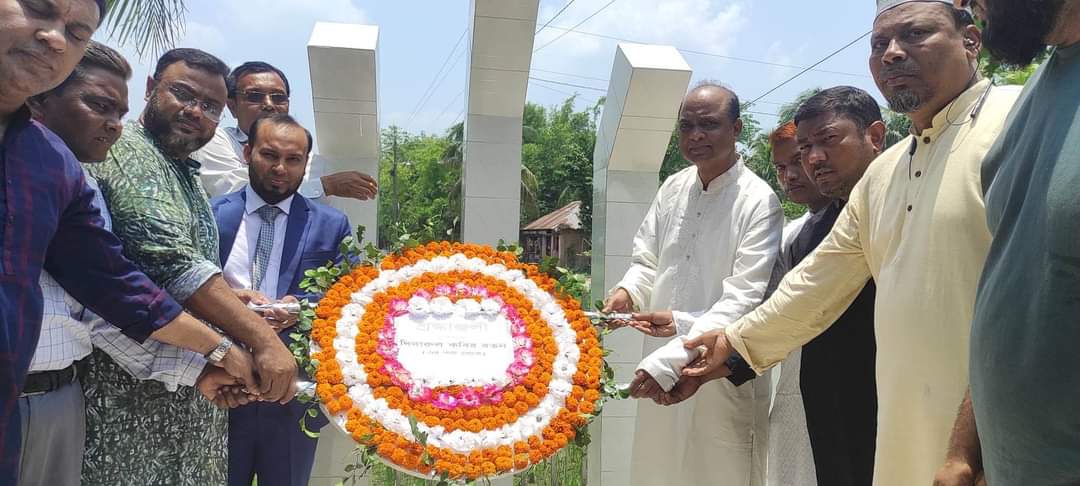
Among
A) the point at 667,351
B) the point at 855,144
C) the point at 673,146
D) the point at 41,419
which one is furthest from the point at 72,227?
the point at 673,146

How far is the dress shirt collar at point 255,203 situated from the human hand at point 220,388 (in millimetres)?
1217

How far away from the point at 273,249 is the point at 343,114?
190cm

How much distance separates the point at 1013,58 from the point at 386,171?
42.1 meters

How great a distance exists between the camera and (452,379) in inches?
106

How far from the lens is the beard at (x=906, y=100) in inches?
101

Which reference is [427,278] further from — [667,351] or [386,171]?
[386,171]

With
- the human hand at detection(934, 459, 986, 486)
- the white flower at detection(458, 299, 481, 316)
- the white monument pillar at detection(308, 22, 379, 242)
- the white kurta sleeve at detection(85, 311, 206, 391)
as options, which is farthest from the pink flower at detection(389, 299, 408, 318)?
the white monument pillar at detection(308, 22, 379, 242)

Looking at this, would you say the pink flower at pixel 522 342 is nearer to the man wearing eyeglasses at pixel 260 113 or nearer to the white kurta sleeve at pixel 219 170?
the man wearing eyeglasses at pixel 260 113

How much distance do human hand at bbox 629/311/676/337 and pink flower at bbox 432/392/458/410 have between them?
1.22 metres

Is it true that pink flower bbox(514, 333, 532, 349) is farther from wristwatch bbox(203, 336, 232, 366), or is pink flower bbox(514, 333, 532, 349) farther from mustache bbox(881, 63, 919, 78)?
mustache bbox(881, 63, 919, 78)

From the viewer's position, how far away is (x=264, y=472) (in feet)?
11.3

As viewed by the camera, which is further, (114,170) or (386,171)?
(386,171)

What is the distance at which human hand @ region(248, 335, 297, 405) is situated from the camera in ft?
8.42

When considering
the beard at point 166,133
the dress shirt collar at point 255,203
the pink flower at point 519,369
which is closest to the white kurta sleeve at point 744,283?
the pink flower at point 519,369
